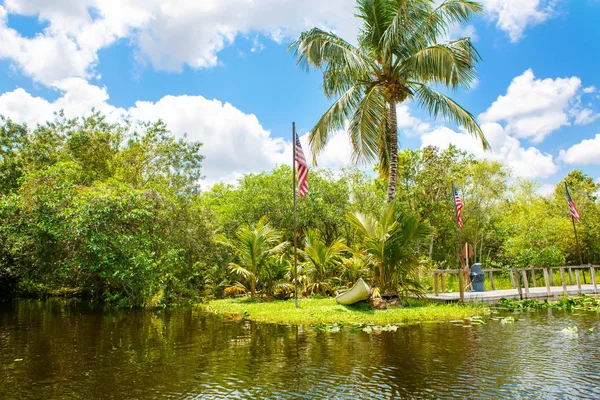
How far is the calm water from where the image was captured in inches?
233

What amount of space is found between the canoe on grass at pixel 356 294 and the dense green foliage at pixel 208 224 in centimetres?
99

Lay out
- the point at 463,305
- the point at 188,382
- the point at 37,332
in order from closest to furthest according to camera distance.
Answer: the point at 188,382, the point at 37,332, the point at 463,305

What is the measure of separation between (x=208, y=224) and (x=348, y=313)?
10422mm

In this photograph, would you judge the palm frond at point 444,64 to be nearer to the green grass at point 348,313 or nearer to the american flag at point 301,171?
the american flag at point 301,171

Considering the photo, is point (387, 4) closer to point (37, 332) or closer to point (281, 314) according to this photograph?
point (281, 314)

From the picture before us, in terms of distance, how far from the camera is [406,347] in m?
8.41

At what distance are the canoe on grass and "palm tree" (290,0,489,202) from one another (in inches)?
132

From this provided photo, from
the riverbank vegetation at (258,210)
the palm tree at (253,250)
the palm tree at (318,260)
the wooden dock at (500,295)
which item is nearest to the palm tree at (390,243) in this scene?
the riverbank vegetation at (258,210)

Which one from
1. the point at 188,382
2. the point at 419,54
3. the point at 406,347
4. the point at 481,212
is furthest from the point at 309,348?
the point at 481,212

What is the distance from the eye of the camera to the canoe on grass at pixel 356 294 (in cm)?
1257

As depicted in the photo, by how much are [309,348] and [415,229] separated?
614 centimetres

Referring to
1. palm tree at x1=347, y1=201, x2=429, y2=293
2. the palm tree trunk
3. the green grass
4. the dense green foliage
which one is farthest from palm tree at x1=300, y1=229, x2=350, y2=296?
the palm tree trunk

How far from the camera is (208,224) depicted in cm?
2084

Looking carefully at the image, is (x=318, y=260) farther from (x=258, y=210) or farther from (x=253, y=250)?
(x=258, y=210)
